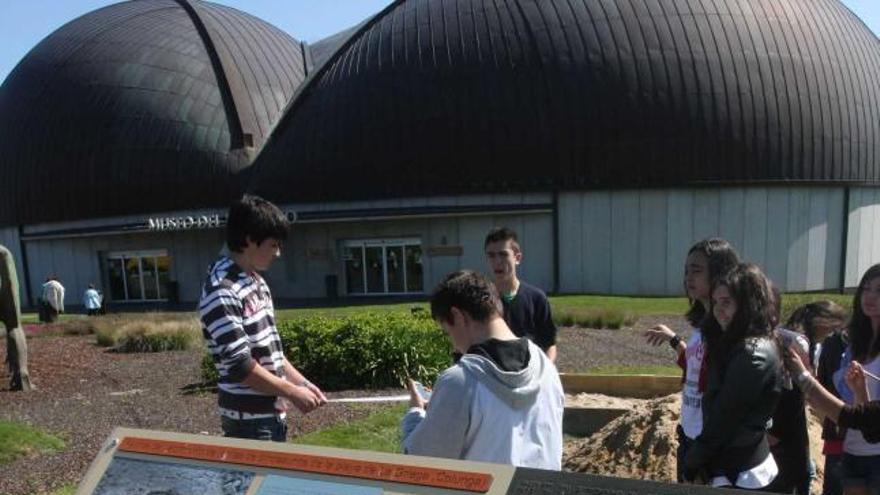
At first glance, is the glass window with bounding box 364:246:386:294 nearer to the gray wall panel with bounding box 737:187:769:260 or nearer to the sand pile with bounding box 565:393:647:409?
the gray wall panel with bounding box 737:187:769:260

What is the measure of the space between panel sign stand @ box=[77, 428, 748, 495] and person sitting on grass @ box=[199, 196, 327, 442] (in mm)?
636

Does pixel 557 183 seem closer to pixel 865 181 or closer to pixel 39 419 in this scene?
pixel 865 181

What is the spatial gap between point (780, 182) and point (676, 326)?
12.3 metres

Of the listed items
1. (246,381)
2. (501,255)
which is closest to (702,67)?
(501,255)

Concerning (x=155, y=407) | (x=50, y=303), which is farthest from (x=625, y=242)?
(x=155, y=407)

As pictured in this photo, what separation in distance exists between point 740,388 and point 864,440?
3.72 feet

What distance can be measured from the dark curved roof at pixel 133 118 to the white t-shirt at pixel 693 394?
95.2 ft

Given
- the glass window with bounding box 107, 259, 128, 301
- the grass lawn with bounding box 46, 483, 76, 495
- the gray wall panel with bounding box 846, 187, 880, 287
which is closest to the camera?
the grass lawn with bounding box 46, 483, 76, 495

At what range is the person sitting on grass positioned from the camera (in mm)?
3061

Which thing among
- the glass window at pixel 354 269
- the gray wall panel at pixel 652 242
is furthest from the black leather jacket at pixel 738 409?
the glass window at pixel 354 269

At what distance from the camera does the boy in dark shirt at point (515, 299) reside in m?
4.29

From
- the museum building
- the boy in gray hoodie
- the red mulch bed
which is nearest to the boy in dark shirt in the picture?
the boy in gray hoodie

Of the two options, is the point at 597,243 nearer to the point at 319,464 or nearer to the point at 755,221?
the point at 755,221

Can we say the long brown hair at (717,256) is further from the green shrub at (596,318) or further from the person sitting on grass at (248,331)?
the green shrub at (596,318)
